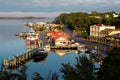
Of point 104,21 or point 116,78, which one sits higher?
point 116,78

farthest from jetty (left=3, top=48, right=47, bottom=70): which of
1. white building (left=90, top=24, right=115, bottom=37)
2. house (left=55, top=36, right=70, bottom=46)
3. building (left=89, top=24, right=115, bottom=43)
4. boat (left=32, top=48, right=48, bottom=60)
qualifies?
white building (left=90, top=24, right=115, bottom=37)

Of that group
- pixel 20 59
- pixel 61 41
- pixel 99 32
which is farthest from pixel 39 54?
pixel 99 32

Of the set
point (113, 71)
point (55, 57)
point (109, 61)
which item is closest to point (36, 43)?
point (55, 57)

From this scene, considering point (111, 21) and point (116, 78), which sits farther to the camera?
point (111, 21)

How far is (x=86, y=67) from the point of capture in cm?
1517

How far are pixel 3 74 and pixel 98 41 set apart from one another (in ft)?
168

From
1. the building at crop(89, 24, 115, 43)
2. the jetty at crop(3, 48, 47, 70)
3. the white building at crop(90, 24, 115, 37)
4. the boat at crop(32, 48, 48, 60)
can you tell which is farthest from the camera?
the white building at crop(90, 24, 115, 37)

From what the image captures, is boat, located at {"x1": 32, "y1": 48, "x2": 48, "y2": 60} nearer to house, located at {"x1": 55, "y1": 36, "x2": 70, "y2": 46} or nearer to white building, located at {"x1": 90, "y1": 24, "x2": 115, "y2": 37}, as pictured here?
house, located at {"x1": 55, "y1": 36, "x2": 70, "y2": 46}

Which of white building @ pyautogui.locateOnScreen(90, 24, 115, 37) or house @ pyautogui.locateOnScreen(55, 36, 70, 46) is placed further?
white building @ pyautogui.locateOnScreen(90, 24, 115, 37)

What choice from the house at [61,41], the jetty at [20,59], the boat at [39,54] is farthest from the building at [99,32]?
the jetty at [20,59]

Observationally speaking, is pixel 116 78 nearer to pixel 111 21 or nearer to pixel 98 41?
pixel 98 41

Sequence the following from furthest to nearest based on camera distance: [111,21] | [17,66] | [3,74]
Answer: [111,21]
[17,66]
[3,74]

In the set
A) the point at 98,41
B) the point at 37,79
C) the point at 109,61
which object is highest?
the point at 37,79

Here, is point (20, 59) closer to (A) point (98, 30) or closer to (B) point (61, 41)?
(B) point (61, 41)
